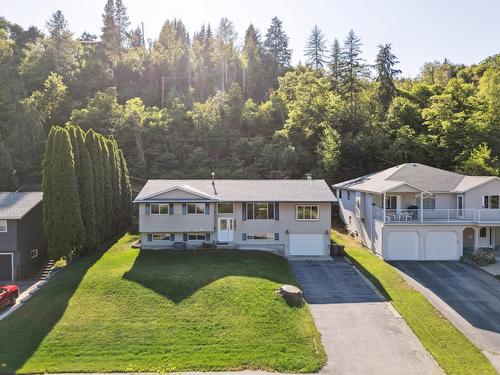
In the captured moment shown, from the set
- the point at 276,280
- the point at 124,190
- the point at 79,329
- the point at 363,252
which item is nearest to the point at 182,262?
the point at 276,280

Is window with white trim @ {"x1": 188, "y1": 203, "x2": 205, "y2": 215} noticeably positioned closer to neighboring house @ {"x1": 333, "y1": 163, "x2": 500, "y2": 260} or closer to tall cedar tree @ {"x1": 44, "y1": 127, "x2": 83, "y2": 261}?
tall cedar tree @ {"x1": 44, "y1": 127, "x2": 83, "y2": 261}

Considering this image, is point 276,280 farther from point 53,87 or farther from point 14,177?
point 53,87

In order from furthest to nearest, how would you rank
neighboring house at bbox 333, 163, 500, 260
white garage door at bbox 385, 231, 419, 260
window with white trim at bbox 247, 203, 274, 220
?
window with white trim at bbox 247, 203, 274, 220, white garage door at bbox 385, 231, 419, 260, neighboring house at bbox 333, 163, 500, 260

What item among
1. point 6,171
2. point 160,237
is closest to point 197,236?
point 160,237

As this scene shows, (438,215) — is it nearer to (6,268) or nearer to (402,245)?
(402,245)

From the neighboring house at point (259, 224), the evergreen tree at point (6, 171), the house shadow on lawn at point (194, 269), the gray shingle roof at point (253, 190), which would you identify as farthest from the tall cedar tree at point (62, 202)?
the evergreen tree at point (6, 171)

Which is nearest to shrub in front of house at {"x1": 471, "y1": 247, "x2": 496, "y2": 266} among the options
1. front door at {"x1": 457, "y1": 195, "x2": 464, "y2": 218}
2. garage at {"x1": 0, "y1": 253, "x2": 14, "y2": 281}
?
front door at {"x1": 457, "y1": 195, "x2": 464, "y2": 218}
